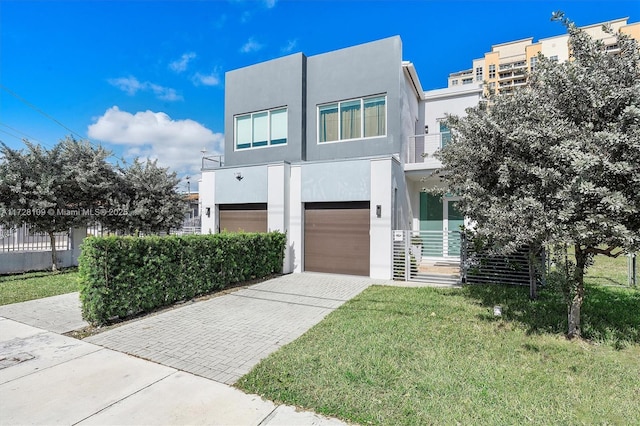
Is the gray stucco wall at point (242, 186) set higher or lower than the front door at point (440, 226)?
higher

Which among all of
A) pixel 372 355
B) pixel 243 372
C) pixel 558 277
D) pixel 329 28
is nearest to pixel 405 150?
pixel 329 28

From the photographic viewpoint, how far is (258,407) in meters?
3.12

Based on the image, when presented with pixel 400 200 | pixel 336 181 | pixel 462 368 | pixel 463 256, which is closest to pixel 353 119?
pixel 336 181

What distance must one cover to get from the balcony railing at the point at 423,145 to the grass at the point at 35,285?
11720mm

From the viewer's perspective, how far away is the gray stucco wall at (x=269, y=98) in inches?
504

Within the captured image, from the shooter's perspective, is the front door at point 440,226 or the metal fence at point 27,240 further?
the metal fence at point 27,240

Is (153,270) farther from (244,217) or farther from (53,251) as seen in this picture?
(53,251)

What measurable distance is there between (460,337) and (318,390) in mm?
2809

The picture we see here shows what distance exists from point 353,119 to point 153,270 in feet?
29.8

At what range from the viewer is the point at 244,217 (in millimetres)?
12562

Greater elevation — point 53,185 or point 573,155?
point 53,185

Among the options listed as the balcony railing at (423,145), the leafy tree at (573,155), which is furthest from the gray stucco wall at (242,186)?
the leafy tree at (573,155)

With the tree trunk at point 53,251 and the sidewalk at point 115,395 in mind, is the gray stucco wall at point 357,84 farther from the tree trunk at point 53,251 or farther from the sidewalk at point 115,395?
the tree trunk at point 53,251

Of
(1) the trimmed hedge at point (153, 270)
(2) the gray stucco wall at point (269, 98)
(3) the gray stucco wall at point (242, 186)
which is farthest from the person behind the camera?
(2) the gray stucco wall at point (269, 98)
